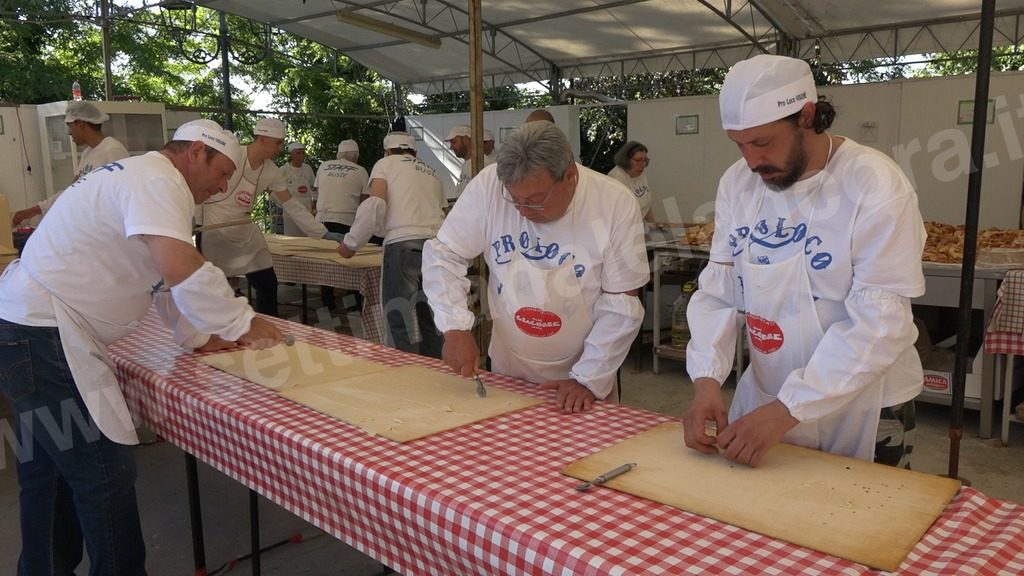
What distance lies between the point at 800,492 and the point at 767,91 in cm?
77

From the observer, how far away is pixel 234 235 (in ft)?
16.4

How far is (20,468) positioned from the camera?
2.36 m

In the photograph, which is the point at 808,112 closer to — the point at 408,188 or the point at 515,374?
the point at 515,374

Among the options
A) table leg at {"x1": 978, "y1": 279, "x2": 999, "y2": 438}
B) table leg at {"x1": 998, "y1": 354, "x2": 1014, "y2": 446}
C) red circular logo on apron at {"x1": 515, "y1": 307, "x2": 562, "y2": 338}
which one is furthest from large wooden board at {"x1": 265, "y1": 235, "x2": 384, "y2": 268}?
table leg at {"x1": 998, "y1": 354, "x2": 1014, "y2": 446}

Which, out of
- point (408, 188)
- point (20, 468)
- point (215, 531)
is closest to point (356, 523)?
point (20, 468)

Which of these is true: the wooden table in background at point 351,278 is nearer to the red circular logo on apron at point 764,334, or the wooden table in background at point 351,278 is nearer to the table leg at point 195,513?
the table leg at point 195,513

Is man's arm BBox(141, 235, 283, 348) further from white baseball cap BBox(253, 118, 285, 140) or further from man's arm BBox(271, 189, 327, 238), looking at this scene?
man's arm BBox(271, 189, 327, 238)

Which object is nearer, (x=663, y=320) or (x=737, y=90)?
(x=737, y=90)

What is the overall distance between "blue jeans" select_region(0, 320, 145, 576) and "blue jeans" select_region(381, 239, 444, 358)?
2.64 meters

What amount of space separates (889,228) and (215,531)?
2835mm

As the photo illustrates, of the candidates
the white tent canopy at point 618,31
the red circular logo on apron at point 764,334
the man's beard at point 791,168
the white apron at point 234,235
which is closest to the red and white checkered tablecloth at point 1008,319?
the red circular logo on apron at point 764,334

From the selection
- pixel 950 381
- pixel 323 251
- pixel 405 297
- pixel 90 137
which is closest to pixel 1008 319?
pixel 950 381

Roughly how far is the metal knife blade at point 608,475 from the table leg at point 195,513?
167 cm

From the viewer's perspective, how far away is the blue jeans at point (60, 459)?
7.08 feet
